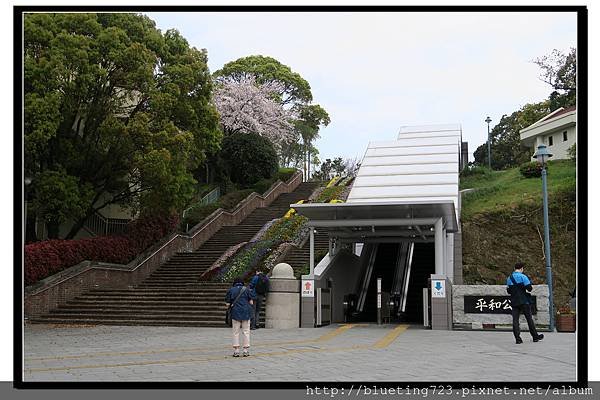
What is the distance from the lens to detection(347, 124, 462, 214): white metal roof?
26.3 metres

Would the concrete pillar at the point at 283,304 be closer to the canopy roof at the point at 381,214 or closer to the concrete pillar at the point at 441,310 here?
the canopy roof at the point at 381,214

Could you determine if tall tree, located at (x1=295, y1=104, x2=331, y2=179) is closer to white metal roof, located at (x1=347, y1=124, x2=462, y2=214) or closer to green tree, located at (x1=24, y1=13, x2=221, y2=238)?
white metal roof, located at (x1=347, y1=124, x2=462, y2=214)

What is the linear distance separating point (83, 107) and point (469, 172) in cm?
2510

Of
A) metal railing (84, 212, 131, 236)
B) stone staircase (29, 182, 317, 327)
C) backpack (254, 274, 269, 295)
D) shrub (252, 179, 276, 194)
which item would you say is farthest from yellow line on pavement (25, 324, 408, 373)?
shrub (252, 179, 276, 194)

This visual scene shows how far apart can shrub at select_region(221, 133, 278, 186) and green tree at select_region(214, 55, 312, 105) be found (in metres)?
15.1

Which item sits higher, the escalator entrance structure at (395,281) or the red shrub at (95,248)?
the red shrub at (95,248)

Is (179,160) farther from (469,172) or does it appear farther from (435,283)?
(469,172)

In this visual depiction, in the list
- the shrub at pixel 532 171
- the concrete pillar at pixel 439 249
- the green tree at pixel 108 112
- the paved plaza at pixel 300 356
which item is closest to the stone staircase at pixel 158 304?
the paved plaza at pixel 300 356

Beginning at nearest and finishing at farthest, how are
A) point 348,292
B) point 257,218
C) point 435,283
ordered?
point 435,283 < point 348,292 < point 257,218

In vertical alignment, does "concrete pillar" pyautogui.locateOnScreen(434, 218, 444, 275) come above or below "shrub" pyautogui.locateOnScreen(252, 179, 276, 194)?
below

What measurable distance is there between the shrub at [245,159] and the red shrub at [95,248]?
13.2 meters

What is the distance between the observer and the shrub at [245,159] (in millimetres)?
40406

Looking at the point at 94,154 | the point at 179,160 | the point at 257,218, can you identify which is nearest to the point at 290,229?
the point at 257,218

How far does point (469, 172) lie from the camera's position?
3888 centimetres
